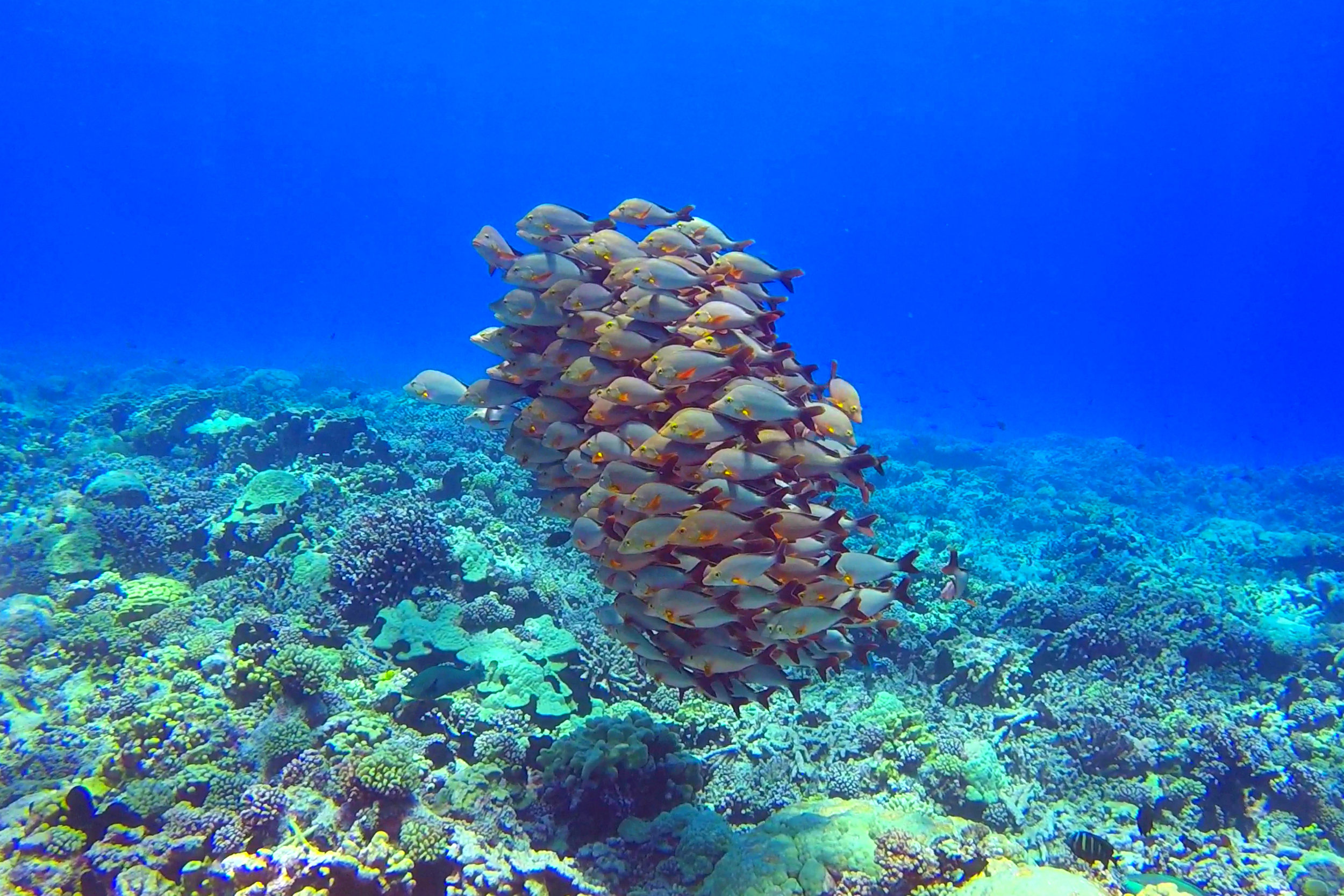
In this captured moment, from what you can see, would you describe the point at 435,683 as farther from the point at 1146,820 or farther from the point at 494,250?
the point at 1146,820

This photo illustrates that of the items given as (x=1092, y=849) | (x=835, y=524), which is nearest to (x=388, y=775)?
(x=835, y=524)

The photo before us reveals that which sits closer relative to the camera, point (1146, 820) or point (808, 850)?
point (808, 850)

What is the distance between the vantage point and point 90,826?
506 centimetres

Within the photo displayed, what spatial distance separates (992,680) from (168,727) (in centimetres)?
925

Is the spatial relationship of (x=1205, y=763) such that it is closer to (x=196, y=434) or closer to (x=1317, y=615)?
(x=1317, y=615)

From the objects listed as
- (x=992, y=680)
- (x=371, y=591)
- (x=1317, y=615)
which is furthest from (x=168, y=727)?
(x=1317, y=615)

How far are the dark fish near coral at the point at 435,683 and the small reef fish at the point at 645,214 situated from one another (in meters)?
4.49

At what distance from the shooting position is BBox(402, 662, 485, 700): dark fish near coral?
20.6 ft

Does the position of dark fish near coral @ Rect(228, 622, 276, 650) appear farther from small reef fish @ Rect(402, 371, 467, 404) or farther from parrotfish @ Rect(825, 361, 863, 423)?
parrotfish @ Rect(825, 361, 863, 423)

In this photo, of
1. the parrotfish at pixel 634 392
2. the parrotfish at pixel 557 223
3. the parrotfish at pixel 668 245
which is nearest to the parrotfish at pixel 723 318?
the parrotfish at pixel 634 392

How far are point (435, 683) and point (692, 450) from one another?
12.5ft

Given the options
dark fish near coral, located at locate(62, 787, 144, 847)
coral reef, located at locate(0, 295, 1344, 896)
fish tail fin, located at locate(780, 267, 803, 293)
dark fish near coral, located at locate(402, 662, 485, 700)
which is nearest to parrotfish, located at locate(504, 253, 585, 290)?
fish tail fin, located at locate(780, 267, 803, 293)

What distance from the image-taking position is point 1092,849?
5.52 metres

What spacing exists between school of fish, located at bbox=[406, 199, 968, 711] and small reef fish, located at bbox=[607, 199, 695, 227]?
467mm
